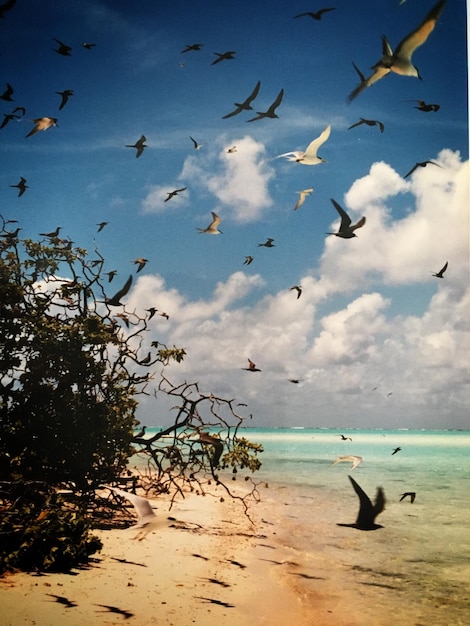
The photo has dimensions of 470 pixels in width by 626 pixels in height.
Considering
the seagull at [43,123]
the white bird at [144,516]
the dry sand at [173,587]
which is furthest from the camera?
the seagull at [43,123]

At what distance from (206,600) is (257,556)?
1.45 m

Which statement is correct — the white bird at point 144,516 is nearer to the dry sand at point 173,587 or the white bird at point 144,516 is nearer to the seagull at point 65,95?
the dry sand at point 173,587

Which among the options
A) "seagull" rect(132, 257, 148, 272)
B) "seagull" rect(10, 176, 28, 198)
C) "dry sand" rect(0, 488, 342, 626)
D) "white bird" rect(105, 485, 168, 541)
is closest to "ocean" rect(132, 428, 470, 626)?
"dry sand" rect(0, 488, 342, 626)

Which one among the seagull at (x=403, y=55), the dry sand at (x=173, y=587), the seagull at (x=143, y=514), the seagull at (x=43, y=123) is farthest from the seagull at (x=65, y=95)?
the dry sand at (x=173, y=587)

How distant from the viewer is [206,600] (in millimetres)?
3633

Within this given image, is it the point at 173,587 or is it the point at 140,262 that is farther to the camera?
the point at 140,262

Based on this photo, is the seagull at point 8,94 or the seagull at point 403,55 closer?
the seagull at point 403,55

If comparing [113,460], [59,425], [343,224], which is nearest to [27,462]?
[59,425]

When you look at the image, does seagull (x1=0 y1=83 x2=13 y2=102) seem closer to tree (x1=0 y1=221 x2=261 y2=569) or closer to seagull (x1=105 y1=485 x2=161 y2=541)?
tree (x1=0 y1=221 x2=261 y2=569)

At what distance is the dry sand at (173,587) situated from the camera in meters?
3.20

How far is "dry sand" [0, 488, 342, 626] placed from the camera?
3199 millimetres

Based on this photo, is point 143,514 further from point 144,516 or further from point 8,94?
point 8,94

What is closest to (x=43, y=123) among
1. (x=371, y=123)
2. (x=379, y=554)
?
(x=371, y=123)

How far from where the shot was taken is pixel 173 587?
12.4 feet
